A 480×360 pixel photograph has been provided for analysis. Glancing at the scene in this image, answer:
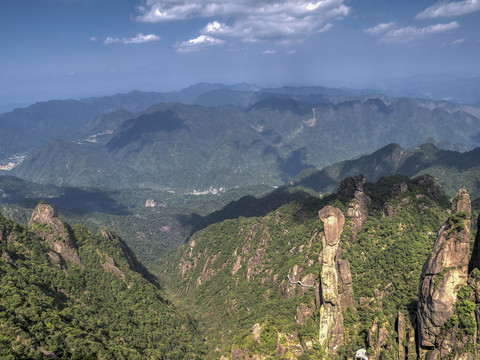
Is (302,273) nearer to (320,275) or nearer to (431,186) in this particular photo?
(320,275)

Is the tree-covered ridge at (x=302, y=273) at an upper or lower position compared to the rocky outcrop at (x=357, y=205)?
lower

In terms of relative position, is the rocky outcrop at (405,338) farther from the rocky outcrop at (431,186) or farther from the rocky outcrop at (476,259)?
the rocky outcrop at (431,186)

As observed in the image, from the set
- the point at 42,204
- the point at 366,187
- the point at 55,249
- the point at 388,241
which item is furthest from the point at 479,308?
the point at 42,204

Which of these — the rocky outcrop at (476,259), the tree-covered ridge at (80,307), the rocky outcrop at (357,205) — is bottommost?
the tree-covered ridge at (80,307)

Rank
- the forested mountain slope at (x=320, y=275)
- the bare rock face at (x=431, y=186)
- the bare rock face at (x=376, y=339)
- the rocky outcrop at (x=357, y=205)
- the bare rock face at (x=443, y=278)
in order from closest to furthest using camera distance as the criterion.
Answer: the bare rock face at (x=443, y=278), the bare rock face at (x=376, y=339), the forested mountain slope at (x=320, y=275), the rocky outcrop at (x=357, y=205), the bare rock face at (x=431, y=186)

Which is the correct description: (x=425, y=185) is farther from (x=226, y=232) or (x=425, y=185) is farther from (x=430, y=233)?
(x=226, y=232)

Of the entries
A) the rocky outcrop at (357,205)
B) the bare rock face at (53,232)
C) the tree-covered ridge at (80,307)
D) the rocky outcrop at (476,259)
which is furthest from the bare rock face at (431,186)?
the bare rock face at (53,232)

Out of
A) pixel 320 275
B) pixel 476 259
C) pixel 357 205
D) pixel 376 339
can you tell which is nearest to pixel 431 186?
pixel 357 205
